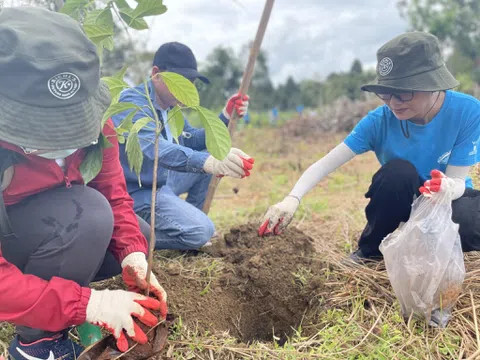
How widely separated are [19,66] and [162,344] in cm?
85

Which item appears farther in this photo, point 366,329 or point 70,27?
point 366,329

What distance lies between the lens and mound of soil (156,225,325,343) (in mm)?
1811

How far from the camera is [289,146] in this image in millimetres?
7719

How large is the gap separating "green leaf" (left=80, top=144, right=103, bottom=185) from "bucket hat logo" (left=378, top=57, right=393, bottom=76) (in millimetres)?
1058

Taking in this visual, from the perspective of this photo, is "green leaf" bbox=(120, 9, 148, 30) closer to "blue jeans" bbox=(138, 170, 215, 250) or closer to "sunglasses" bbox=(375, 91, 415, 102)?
"sunglasses" bbox=(375, 91, 415, 102)

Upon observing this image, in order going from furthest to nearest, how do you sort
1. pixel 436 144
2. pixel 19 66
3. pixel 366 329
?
pixel 436 144 → pixel 366 329 → pixel 19 66

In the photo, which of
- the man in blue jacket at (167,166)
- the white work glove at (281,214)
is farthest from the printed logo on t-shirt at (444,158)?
the man in blue jacket at (167,166)

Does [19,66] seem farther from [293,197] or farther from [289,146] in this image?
[289,146]

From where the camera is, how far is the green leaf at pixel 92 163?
1.34 meters

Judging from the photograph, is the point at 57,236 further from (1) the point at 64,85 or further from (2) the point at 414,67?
(2) the point at 414,67

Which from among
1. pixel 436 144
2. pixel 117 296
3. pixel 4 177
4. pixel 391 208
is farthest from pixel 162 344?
pixel 436 144

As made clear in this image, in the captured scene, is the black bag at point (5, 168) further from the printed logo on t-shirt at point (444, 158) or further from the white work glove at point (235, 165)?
the printed logo on t-shirt at point (444, 158)

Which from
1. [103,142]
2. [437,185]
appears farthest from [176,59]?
[437,185]

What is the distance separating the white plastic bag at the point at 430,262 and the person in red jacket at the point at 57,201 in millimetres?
809
